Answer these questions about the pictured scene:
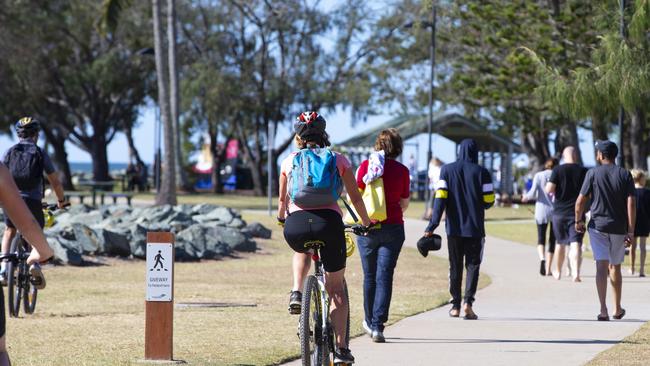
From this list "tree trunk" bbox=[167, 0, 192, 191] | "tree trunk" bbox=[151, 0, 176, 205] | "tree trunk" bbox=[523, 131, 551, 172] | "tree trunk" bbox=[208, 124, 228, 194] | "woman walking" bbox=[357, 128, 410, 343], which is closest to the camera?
"woman walking" bbox=[357, 128, 410, 343]

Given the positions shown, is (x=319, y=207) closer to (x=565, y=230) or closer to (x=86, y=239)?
(x=565, y=230)

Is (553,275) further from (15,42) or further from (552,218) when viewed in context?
(15,42)

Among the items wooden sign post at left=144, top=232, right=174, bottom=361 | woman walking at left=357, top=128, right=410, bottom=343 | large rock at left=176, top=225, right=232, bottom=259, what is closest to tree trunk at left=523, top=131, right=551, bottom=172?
large rock at left=176, top=225, right=232, bottom=259

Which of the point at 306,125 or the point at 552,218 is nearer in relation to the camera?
the point at 306,125

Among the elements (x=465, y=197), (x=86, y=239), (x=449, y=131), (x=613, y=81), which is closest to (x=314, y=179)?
(x=465, y=197)

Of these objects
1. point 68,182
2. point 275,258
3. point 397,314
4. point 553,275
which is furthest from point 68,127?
point 397,314

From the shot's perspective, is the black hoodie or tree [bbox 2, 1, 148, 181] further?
tree [bbox 2, 1, 148, 181]

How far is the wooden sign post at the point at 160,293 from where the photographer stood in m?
8.84

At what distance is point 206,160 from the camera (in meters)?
76.4

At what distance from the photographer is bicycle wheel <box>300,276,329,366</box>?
789 cm

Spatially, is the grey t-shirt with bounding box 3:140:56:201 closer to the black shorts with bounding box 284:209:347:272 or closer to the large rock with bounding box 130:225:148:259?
the black shorts with bounding box 284:209:347:272

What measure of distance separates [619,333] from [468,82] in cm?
2826

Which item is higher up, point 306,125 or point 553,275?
point 306,125

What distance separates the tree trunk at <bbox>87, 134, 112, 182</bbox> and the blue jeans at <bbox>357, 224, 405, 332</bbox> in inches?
1876
